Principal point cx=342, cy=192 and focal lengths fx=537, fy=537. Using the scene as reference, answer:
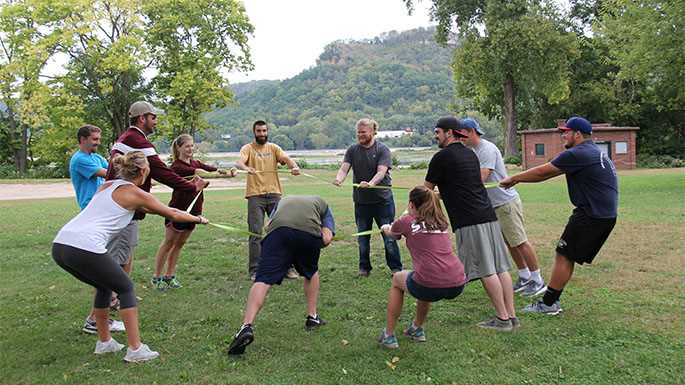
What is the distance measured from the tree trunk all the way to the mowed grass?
35.2 metres

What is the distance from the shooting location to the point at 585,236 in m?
5.41

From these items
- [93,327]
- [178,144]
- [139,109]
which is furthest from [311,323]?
A: [178,144]

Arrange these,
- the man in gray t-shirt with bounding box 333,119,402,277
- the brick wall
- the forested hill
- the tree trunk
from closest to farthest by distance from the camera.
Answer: the man in gray t-shirt with bounding box 333,119,402,277, the brick wall, the tree trunk, the forested hill

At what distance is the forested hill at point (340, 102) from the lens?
9373 centimetres

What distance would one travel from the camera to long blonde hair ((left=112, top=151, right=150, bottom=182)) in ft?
14.7

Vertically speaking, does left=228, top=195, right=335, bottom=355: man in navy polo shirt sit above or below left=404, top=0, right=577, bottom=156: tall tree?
below

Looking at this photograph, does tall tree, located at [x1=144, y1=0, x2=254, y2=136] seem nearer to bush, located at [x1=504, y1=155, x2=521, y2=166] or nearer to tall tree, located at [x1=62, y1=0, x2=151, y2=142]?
tall tree, located at [x1=62, y1=0, x2=151, y2=142]

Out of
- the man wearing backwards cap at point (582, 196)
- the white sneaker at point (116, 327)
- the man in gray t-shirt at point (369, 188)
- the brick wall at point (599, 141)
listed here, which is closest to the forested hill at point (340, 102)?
the brick wall at point (599, 141)

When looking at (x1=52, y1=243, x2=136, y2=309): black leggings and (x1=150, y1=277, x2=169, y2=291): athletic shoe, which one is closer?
(x1=52, y1=243, x2=136, y2=309): black leggings

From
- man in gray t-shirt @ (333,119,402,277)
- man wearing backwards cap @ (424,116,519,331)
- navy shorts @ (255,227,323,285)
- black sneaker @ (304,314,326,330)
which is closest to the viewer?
navy shorts @ (255,227,323,285)

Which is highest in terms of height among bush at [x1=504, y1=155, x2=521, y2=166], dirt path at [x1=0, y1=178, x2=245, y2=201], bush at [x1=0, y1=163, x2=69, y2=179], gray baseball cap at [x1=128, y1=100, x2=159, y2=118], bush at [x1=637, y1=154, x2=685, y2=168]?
gray baseball cap at [x1=128, y1=100, x2=159, y2=118]

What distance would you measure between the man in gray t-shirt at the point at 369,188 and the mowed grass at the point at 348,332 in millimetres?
414

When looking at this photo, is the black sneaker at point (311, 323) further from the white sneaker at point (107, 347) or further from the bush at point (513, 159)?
the bush at point (513, 159)

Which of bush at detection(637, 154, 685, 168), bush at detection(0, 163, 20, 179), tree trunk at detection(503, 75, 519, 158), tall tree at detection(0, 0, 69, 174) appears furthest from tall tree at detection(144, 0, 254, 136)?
bush at detection(637, 154, 685, 168)
